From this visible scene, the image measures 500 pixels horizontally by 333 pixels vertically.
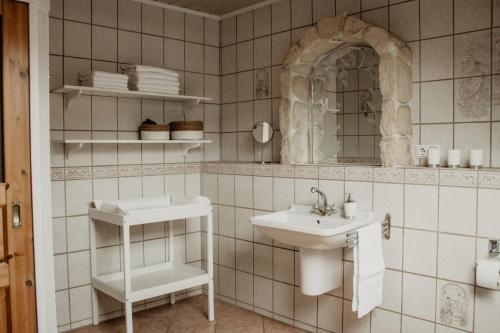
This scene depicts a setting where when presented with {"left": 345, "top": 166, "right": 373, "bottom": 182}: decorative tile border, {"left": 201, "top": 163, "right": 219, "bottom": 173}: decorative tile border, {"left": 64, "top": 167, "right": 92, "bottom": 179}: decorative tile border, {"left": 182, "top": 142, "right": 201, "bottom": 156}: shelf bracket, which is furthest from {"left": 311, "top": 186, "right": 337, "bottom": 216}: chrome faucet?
{"left": 64, "top": 167, "right": 92, "bottom": 179}: decorative tile border

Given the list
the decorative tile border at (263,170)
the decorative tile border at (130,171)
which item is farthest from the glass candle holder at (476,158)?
the decorative tile border at (130,171)

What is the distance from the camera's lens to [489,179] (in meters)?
2.23

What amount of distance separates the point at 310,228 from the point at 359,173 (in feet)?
1.81

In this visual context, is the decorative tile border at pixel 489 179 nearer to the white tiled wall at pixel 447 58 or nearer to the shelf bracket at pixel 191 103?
the white tiled wall at pixel 447 58

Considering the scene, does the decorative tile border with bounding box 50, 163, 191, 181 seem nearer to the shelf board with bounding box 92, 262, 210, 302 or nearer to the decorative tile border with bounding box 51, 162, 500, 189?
the decorative tile border with bounding box 51, 162, 500, 189

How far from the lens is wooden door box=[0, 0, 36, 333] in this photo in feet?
7.24

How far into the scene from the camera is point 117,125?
3.31 metres

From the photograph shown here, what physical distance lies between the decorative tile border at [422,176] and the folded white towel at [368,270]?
0.30m

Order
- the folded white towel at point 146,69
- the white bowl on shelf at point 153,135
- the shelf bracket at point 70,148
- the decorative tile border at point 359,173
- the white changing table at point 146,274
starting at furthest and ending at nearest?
1. the white bowl on shelf at point 153,135
2. the folded white towel at point 146,69
3. the shelf bracket at point 70,148
4. the white changing table at point 146,274
5. the decorative tile border at point 359,173

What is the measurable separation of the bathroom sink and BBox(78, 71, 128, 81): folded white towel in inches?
50.9

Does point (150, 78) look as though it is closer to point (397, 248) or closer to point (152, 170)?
point (152, 170)

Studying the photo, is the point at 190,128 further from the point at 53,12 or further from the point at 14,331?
the point at 14,331

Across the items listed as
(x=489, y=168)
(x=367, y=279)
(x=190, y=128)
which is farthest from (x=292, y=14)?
(x=367, y=279)

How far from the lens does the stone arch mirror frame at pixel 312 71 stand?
262cm
